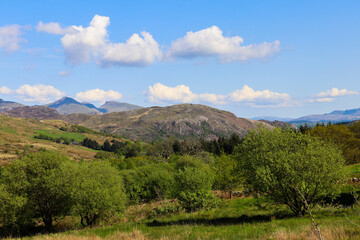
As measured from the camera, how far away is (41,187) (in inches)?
1757

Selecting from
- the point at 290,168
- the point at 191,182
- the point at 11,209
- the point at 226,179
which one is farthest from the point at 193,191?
the point at 11,209

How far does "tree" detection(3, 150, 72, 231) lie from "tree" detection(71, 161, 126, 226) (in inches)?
103

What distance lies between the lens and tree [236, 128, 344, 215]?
23.8 meters

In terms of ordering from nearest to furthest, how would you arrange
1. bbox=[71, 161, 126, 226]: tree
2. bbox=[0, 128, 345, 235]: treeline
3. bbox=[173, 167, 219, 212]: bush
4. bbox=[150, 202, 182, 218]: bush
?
bbox=[0, 128, 345, 235]: treeline → bbox=[173, 167, 219, 212]: bush → bbox=[71, 161, 126, 226]: tree → bbox=[150, 202, 182, 218]: bush

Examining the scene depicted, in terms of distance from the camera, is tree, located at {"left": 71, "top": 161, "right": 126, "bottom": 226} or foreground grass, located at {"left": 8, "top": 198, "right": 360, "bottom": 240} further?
tree, located at {"left": 71, "top": 161, "right": 126, "bottom": 226}

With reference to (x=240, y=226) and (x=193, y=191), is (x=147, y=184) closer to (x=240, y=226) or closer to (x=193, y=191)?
(x=193, y=191)

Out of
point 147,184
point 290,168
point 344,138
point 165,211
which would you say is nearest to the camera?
point 290,168

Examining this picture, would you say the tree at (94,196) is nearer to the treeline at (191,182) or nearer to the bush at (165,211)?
the treeline at (191,182)

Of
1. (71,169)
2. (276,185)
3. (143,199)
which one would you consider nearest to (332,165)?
(276,185)

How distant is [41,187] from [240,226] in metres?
37.8

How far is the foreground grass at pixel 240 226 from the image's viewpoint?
13.8 meters

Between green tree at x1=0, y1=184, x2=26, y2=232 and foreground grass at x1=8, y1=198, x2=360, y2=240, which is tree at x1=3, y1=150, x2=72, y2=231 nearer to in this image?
green tree at x1=0, y1=184, x2=26, y2=232

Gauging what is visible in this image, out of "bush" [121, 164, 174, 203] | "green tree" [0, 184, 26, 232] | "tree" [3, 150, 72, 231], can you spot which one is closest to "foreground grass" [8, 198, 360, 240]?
"tree" [3, 150, 72, 231]

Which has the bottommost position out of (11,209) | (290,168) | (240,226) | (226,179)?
(11,209)
